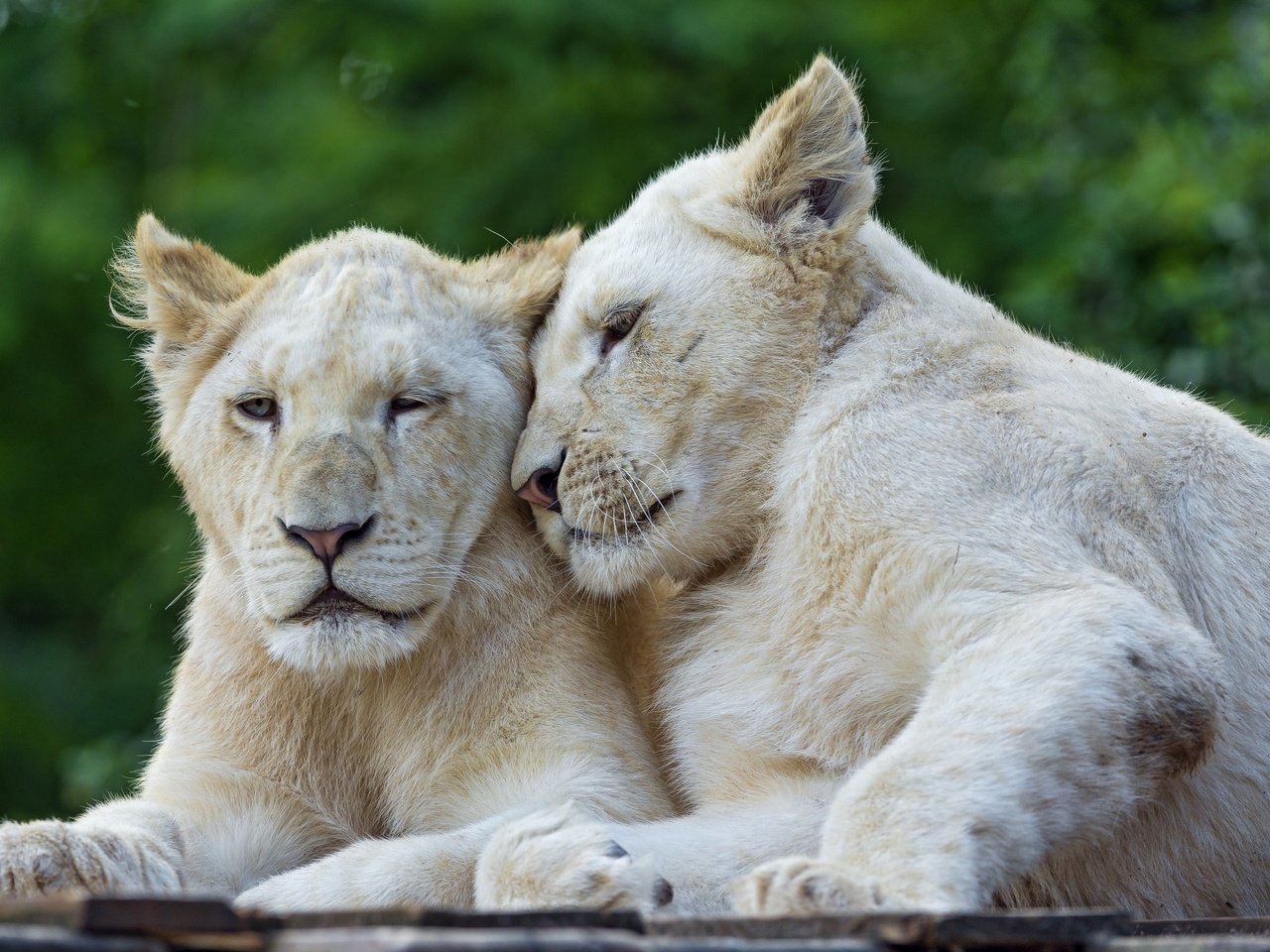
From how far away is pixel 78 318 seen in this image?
10.3 meters

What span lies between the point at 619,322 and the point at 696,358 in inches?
9.2

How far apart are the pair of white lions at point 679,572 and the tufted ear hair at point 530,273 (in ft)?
0.05

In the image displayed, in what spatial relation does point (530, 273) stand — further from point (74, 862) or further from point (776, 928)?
point (776, 928)

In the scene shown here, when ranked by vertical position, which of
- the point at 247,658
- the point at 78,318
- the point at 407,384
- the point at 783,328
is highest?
the point at 783,328

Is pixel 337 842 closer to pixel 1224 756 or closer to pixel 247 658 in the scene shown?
pixel 247 658

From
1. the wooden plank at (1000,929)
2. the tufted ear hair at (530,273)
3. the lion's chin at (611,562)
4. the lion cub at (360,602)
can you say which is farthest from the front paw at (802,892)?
the tufted ear hair at (530,273)

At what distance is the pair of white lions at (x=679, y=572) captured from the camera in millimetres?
3318

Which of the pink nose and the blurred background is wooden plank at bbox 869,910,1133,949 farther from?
the blurred background

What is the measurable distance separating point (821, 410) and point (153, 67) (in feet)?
26.0

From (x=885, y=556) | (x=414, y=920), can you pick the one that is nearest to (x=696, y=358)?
(x=885, y=556)

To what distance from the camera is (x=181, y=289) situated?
436cm

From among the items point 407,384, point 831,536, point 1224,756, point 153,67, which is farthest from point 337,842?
point 153,67

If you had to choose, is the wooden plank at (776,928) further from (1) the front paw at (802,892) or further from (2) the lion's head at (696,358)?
(2) the lion's head at (696,358)

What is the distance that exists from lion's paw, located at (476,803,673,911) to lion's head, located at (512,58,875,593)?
2.98ft
